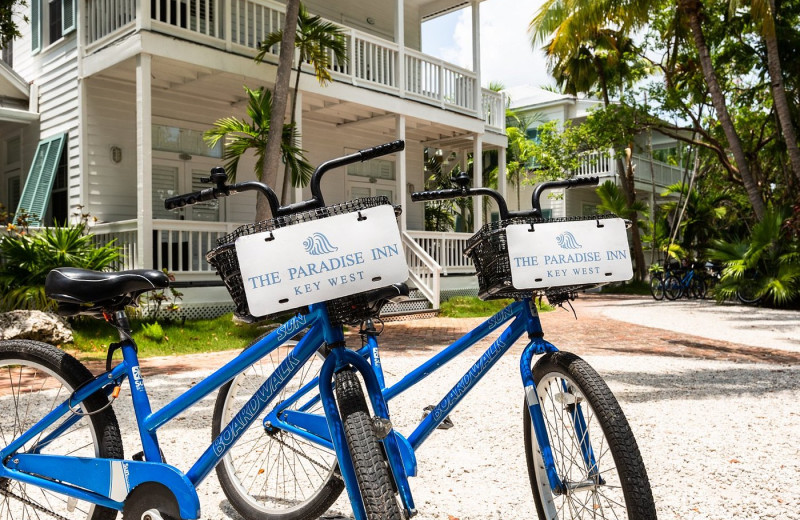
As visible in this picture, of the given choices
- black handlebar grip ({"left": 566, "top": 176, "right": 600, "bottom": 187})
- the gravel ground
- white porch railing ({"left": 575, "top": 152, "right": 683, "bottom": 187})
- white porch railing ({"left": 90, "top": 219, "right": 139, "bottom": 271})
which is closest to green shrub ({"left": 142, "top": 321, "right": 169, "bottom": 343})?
white porch railing ({"left": 90, "top": 219, "right": 139, "bottom": 271})

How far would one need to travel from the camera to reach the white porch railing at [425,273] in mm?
13352

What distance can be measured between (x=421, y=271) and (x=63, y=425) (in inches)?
456

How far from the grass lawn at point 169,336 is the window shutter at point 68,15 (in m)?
5.80

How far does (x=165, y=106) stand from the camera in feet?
42.5

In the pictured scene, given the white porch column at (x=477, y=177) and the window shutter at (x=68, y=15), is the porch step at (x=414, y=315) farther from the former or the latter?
the window shutter at (x=68, y=15)

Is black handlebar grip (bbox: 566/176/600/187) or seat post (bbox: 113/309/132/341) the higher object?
black handlebar grip (bbox: 566/176/600/187)

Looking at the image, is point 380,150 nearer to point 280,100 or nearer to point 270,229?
point 270,229

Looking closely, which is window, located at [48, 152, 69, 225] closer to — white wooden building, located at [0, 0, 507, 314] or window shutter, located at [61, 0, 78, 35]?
white wooden building, located at [0, 0, 507, 314]

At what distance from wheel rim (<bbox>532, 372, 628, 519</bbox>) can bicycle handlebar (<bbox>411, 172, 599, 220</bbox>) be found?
1.99ft

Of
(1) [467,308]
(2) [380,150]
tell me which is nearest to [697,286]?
(1) [467,308]

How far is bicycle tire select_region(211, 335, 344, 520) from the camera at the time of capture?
2.81 metres

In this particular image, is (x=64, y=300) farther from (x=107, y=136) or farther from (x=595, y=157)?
(x=595, y=157)

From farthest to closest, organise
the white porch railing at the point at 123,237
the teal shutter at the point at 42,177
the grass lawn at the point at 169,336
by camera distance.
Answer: the teal shutter at the point at 42,177
the white porch railing at the point at 123,237
the grass lawn at the point at 169,336

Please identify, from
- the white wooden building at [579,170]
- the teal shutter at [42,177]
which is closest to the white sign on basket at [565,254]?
the teal shutter at [42,177]
